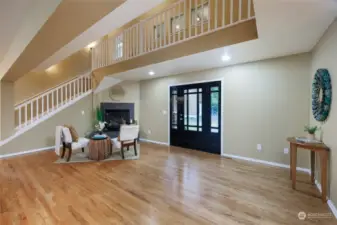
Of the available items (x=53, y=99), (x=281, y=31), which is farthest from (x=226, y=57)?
(x=53, y=99)

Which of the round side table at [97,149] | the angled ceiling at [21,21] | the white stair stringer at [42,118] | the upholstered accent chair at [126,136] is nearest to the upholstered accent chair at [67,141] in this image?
the round side table at [97,149]

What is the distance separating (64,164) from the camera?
14.4 feet

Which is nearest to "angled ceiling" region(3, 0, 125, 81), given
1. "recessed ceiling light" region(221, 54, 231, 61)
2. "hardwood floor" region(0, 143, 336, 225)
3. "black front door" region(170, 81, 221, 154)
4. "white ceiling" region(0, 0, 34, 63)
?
"white ceiling" region(0, 0, 34, 63)

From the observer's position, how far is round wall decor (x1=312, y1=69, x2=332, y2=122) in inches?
106

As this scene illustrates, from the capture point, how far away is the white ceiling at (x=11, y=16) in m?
2.34

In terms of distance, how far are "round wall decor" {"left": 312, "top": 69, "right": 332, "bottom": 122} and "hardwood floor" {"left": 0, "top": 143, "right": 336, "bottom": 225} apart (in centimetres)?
120

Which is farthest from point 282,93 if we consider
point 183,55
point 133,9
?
point 133,9

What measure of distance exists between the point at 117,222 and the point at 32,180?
2.21 m

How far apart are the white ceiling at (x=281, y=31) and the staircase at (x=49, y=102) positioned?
11.7 feet

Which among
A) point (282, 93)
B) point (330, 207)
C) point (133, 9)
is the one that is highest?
point (133, 9)

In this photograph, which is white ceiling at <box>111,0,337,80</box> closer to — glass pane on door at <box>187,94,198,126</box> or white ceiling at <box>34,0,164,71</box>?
white ceiling at <box>34,0,164,71</box>

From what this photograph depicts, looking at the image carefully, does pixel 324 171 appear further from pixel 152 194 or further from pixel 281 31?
pixel 152 194

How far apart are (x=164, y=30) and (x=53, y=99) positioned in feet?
13.2

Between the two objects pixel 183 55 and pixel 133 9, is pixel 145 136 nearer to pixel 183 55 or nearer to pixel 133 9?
pixel 183 55
